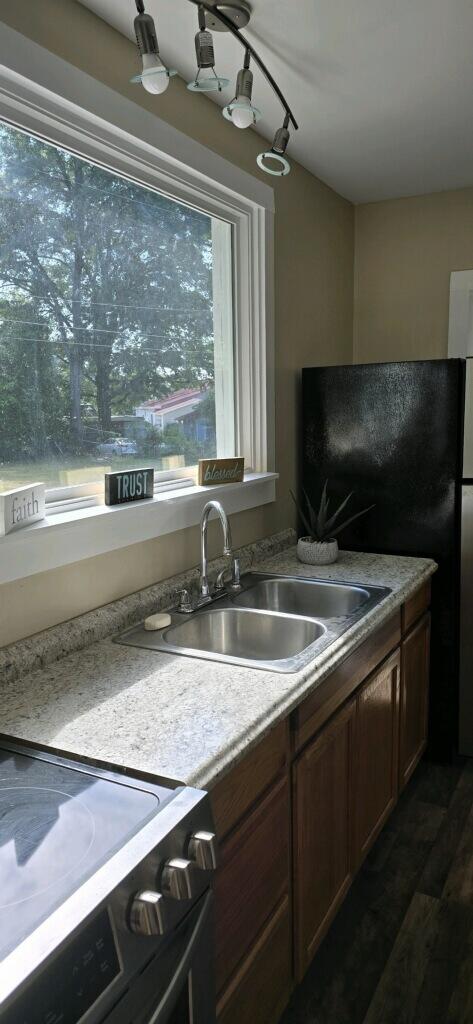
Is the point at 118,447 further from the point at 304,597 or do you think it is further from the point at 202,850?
the point at 202,850

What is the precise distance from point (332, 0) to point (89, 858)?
1880mm

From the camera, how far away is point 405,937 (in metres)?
1.88

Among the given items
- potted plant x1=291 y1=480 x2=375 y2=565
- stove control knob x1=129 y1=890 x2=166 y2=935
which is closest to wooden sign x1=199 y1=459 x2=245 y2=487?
potted plant x1=291 y1=480 x2=375 y2=565

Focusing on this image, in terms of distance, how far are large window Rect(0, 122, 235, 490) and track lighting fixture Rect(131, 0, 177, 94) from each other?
35 cm

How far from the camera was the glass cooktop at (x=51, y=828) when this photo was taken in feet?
2.71

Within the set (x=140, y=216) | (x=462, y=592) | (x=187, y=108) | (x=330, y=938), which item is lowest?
(x=330, y=938)

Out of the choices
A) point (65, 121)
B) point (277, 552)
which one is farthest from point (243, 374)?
point (65, 121)

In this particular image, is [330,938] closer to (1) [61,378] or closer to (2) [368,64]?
(1) [61,378]

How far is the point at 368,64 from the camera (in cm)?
197

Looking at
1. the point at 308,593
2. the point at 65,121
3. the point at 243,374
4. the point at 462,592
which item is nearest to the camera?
the point at 65,121

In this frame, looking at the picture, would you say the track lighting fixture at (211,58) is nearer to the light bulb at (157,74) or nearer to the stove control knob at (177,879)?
the light bulb at (157,74)

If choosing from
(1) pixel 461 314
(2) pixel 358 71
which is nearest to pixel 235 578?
(2) pixel 358 71

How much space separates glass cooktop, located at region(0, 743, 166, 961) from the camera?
2.71ft

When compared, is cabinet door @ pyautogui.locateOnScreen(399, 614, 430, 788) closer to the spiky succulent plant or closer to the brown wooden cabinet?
the brown wooden cabinet
